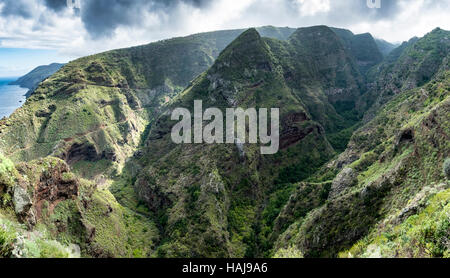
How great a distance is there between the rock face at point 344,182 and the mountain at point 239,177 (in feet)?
1.33

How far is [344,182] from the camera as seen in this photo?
235 ft

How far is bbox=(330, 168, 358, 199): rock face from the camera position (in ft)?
229

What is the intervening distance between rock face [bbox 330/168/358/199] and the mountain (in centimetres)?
41

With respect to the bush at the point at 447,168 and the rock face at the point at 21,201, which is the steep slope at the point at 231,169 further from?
the bush at the point at 447,168

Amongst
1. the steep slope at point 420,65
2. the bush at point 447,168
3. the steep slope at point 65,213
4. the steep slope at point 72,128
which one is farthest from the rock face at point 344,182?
the steep slope at point 72,128

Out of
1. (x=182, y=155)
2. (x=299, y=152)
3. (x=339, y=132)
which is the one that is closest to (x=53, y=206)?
(x=182, y=155)

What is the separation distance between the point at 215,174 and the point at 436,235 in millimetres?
79920

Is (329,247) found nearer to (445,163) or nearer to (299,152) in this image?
(445,163)

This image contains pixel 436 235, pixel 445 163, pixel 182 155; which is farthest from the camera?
pixel 182 155

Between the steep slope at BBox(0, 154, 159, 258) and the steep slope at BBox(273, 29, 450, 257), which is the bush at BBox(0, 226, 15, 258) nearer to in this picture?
the steep slope at BBox(0, 154, 159, 258)

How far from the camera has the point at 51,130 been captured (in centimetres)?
14962

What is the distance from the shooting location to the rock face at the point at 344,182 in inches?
2744

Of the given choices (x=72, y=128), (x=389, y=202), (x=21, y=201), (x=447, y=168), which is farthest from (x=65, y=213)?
(x=72, y=128)
